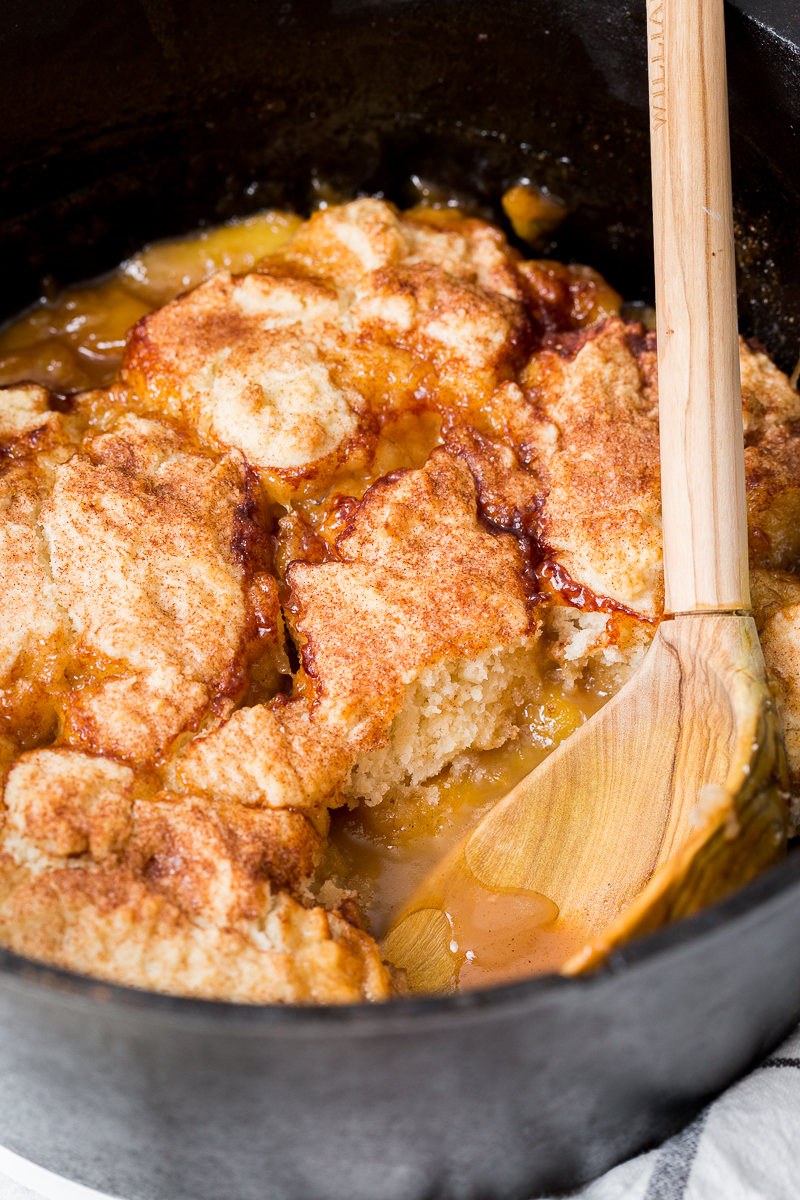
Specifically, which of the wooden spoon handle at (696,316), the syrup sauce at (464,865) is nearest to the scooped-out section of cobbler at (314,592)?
the syrup sauce at (464,865)

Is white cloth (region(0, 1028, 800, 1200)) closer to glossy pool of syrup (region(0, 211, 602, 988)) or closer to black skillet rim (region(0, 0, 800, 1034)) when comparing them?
glossy pool of syrup (region(0, 211, 602, 988))

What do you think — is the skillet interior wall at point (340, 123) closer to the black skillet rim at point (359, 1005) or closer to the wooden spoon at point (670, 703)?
the wooden spoon at point (670, 703)

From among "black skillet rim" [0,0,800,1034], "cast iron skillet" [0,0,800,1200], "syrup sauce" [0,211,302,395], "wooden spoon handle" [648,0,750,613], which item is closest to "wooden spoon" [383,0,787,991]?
"wooden spoon handle" [648,0,750,613]

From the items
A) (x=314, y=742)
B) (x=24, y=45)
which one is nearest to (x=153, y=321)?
(x=24, y=45)

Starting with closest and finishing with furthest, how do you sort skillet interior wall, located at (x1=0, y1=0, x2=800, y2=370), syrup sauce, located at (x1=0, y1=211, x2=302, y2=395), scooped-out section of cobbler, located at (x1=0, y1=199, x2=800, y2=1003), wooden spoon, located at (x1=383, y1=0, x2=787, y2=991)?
scooped-out section of cobbler, located at (x1=0, y1=199, x2=800, y2=1003) < wooden spoon, located at (x1=383, y1=0, x2=787, y2=991) < skillet interior wall, located at (x1=0, y1=0, x2=800, y2=370) < syrup sauce, located at (x1=0, y1=211, x2=302, y2=395)

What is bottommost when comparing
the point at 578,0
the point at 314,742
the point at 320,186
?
the point at 314,742

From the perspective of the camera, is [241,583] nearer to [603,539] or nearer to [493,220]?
[603,539]

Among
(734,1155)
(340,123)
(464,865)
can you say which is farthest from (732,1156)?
(340,123)
